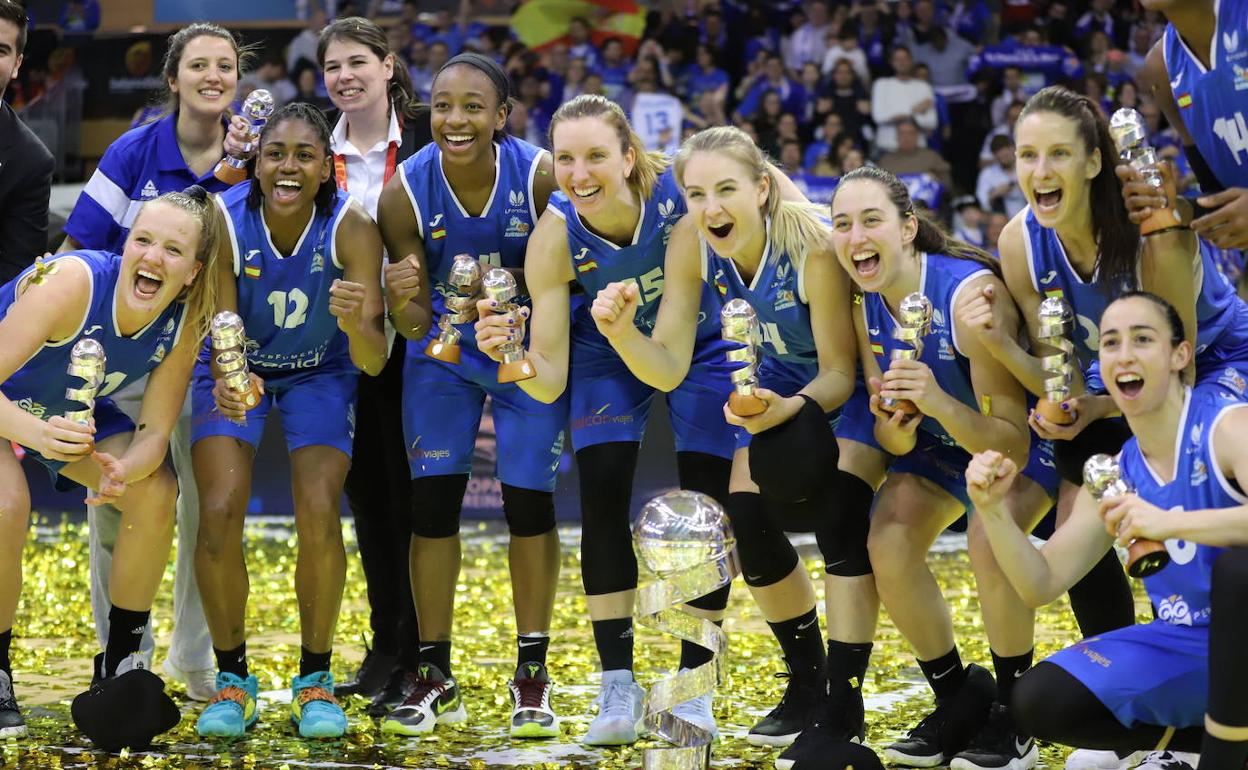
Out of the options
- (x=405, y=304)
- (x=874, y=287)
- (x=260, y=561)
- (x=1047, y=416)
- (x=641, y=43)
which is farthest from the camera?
(x=641, y=43)

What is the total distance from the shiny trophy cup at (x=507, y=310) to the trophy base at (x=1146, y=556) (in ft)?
5.79

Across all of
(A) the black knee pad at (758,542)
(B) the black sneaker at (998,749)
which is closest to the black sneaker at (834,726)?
(B) the black sneaker at (998,749)

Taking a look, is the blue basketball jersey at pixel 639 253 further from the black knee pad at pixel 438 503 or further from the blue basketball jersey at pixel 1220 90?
the blue basketball jersey at pixel 1220 90

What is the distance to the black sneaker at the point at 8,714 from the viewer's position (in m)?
4.48

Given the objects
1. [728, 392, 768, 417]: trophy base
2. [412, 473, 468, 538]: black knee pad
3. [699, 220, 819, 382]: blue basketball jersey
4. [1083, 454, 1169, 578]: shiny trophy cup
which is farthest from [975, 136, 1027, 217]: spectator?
[1083, 454, 1169, 578]: shiny trophy cup

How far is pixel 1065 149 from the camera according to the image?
3.93 meters

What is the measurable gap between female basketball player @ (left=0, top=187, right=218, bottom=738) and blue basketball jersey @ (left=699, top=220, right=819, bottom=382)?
1.61m

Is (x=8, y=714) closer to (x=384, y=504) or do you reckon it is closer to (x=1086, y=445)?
(x=384, y=504)

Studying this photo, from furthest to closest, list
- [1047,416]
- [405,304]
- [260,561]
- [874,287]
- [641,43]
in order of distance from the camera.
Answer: [641,43] < [260,561] < [405,304] < [874,287] < [1047,416]

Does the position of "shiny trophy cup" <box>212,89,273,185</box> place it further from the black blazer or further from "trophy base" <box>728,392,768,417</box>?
"trophy base" <box>728,392,768,417</box>

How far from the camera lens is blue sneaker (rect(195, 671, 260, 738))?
4496mm

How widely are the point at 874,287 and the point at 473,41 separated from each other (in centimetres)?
1156

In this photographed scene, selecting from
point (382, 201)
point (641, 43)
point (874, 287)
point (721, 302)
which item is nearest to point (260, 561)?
A: point (382, 201)

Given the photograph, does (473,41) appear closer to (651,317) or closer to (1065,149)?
(651,317)
